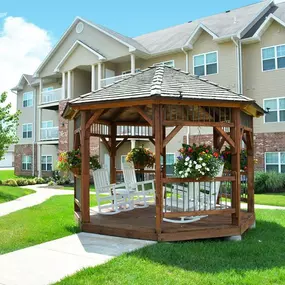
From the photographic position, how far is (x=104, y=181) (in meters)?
8.84

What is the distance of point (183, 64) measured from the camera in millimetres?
20219

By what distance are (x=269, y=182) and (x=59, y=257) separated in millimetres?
13032

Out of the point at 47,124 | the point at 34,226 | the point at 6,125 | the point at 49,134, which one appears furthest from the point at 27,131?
the point at 34,226

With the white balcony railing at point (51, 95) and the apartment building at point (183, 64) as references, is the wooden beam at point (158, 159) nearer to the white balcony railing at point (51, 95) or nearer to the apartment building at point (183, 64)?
the apartment building at point (183, 64)

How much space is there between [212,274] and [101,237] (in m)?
2.89

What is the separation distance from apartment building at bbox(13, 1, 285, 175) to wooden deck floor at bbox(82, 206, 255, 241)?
938 cm

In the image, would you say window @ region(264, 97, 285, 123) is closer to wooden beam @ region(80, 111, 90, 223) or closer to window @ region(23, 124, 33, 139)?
wooden beam @ region(80, 111, 90, 223)

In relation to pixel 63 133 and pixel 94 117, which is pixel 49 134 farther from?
pixel 94 117

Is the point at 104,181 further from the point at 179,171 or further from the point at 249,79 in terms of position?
the point at 249,79

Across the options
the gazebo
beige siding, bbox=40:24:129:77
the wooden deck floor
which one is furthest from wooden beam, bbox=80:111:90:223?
beige siding, bbox=40:24:129:77

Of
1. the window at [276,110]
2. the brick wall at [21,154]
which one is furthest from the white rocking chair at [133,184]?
the brick wall at [21,154]

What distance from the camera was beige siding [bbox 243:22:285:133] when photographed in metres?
17.5

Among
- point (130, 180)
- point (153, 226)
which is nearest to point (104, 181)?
point (130, 180)

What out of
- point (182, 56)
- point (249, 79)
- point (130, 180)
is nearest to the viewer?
point (130, 180)
